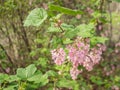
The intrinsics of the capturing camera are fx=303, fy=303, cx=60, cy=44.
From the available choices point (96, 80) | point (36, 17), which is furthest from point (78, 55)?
point (96, 80)

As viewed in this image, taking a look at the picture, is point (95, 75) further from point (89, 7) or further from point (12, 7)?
point (12, 7)

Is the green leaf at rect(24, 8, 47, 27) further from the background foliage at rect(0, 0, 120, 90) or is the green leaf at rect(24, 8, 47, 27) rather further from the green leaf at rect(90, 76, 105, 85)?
the green leaf at rect(90, 76, 105, 85)

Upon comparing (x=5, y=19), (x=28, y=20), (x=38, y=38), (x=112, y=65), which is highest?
(x=28, y=20)

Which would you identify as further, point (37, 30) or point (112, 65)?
point (112, 65)

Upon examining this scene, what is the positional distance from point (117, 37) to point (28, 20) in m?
5.80

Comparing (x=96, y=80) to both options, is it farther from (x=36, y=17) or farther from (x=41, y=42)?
(x=36, y=17)

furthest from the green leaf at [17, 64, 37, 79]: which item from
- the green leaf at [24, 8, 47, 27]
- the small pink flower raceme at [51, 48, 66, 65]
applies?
the small pink flower raceme at [51, 48, 66, 65]

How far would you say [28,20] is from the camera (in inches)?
72.8

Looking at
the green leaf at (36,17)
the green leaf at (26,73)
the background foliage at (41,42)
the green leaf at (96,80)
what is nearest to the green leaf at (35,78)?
the green leaf at (26,73)

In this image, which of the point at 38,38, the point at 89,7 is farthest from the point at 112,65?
the point at 38,38

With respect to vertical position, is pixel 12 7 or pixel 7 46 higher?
pixel 12 7

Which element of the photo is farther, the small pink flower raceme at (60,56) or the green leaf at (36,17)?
the small pink flower raceme at (60,56)

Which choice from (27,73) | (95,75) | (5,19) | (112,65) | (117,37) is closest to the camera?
(27,73)

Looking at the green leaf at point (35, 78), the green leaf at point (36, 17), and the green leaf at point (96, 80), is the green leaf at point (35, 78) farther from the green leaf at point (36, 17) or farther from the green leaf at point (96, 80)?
the green leaf at point (96, 80)
